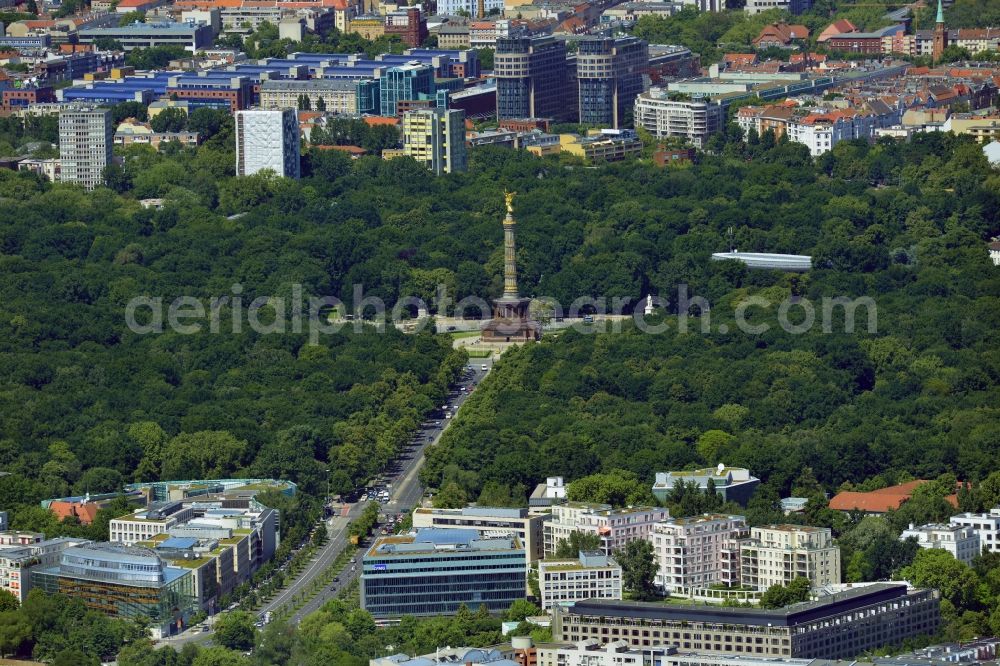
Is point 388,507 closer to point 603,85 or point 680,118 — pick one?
point 680,118

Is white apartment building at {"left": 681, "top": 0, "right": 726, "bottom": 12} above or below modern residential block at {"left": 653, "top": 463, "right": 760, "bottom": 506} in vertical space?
above

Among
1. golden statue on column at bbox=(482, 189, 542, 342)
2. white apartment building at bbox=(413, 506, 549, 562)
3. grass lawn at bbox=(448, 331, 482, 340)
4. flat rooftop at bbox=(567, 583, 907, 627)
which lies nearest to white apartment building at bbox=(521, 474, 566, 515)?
white apartment building at bbox=(413, 506, 549, 562)

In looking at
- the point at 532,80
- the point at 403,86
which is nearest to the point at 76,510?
the point at 403,86

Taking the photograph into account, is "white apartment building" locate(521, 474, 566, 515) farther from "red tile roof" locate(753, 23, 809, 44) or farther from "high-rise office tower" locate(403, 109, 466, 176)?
"red tile roof" locate(753, 23, 809, 44)

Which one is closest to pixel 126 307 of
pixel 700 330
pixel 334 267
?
pixel 334 267

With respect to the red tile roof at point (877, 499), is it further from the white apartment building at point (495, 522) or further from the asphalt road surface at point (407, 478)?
the asphalt road surface at point (407, 478)

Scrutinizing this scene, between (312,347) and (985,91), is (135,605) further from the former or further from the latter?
(985,91)
